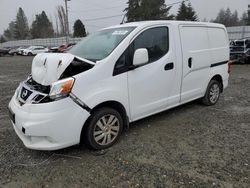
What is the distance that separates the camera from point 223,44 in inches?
225

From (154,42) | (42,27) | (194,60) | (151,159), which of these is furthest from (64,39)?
(151,159)

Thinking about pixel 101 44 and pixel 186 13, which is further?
pixel 186 13

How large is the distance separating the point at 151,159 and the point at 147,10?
40.4 meters

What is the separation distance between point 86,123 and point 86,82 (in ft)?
1.92

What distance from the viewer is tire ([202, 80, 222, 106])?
5520mm

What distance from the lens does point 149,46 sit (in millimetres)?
4105

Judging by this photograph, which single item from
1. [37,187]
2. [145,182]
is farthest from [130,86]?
[37,187]

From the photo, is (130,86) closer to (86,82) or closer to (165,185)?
(86,82)

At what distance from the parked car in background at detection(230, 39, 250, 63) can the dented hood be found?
1342 cm

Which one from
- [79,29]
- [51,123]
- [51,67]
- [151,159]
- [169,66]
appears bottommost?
[151,159]

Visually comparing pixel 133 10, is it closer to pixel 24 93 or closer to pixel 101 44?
pixel 101 44

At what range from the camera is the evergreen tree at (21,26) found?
3020 inches

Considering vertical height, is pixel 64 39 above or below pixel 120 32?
above

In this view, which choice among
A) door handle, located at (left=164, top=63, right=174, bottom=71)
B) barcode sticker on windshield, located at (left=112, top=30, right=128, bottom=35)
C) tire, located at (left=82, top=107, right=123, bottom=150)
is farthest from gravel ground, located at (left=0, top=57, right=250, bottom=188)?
barcode sticker on windshield, located at (left=112, top=30, right=128, bottom=35)
